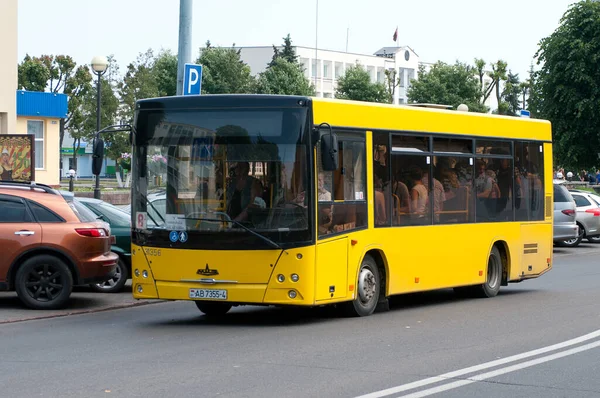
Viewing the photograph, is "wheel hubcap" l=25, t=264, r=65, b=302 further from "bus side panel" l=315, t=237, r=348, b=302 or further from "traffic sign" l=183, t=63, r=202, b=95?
"traffic sign" l=183, t=63, r=202, b=95

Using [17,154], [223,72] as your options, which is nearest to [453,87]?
[223,72]

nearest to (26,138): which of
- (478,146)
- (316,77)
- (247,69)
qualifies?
(478,146)

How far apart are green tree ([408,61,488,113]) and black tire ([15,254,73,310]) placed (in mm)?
62997

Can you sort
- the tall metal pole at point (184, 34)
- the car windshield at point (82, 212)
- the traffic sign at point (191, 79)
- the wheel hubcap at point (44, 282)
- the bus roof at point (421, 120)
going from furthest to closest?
the tall metal pole at point (184, 34)
the traffic sign at point (191, 79)
the car windshield at point (82, 212)
the wheel hubcap at point (44, 282)
the bus roof at point (421, 120)

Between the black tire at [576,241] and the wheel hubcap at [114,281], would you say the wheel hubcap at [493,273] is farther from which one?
the black tire at [576,241]

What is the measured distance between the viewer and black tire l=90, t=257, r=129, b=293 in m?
17.8

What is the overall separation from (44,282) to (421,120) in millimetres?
5770

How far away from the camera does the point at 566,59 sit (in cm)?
4881

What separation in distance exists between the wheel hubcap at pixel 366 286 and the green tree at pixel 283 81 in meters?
64.2

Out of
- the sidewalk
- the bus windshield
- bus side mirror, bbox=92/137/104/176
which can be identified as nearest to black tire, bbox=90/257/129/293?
the sidewalk

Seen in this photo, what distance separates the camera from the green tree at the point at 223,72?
79.4m

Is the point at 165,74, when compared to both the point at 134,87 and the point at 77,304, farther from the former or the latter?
the point at 77,304

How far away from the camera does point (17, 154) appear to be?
22.9 meters

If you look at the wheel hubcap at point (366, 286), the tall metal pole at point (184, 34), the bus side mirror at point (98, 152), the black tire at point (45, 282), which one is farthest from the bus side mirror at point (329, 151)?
the tall metal pole at point (184, 34)
